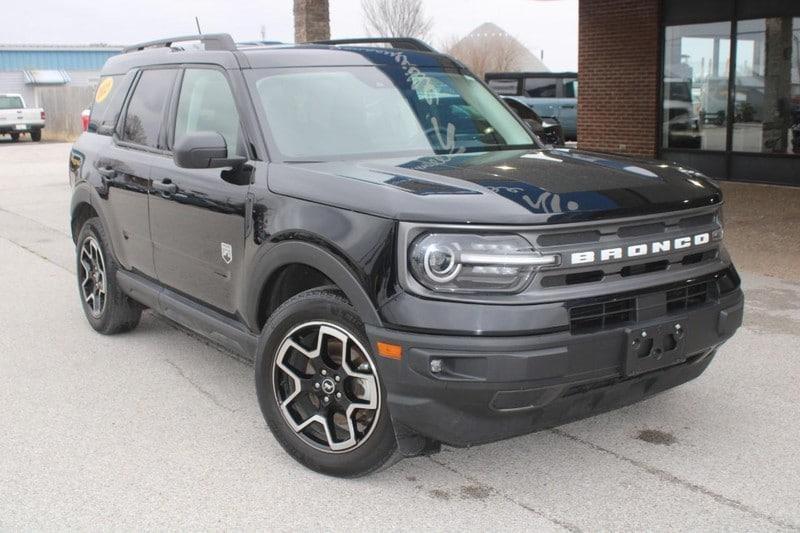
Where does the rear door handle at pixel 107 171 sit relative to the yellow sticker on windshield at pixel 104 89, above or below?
below

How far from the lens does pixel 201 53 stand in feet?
16.5

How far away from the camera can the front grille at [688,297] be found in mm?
3723

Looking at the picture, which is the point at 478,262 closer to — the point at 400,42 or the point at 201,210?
the point at 201,210

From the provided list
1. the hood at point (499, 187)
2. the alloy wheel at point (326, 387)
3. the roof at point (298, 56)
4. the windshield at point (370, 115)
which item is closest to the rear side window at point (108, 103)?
the roof at point (298, 56)

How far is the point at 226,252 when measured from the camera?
450 cm

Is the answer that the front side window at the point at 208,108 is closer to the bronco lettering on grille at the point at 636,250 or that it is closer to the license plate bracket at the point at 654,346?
the bronco lettering on grille at the point at 636,250

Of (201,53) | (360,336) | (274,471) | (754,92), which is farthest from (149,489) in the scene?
(754,92)

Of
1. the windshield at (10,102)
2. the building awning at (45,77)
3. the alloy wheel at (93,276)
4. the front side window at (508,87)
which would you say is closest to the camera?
the alloy wheel at (93,276)

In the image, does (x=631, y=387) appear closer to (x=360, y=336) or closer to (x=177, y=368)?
→ (x=360, y=336)

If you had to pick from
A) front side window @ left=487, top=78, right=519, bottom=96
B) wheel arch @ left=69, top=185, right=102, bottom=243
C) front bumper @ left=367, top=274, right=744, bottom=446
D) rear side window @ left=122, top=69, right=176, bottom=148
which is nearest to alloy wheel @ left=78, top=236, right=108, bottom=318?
wheel arch @ left=69, top=185, right=102, bottom=243

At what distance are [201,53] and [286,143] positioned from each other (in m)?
1.01

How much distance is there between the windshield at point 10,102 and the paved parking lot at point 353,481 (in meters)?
31.4

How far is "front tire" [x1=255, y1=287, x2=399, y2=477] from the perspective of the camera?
3721mm

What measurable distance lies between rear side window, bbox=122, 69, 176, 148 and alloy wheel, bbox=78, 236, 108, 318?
90 cm
